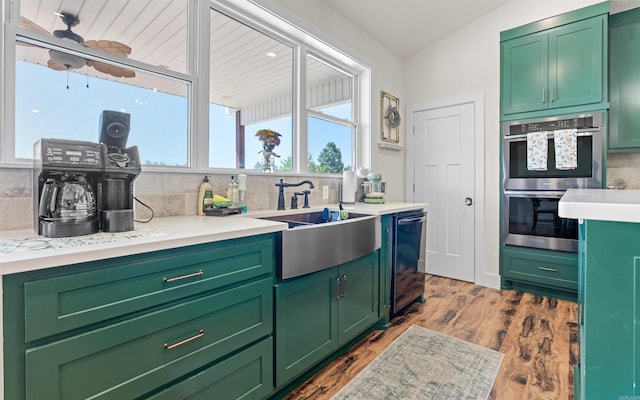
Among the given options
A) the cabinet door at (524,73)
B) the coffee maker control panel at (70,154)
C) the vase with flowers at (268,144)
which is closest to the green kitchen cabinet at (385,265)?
the vase with flowers at (268,144)

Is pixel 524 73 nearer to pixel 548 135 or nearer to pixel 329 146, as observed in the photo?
pixel 548 135

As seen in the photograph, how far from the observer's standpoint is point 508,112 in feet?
10.7

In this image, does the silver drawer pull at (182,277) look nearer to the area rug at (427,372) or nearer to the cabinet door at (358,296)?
the cabinet door at (358,296)

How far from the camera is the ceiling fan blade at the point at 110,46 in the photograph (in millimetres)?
1588

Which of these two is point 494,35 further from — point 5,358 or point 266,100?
point 5,358

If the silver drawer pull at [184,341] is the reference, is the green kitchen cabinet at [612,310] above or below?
above

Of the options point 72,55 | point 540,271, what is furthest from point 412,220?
point 72,55

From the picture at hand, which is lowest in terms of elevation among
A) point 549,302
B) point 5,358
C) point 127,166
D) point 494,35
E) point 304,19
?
point 549,302

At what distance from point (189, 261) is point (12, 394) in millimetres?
552

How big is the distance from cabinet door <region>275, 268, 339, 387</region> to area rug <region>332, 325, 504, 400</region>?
0.26m

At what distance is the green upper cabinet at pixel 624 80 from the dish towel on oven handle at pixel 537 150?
0.54m

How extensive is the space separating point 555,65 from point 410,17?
1503 mm

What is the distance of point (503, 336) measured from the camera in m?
2.31

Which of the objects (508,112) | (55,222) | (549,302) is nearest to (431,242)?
(549,302)
